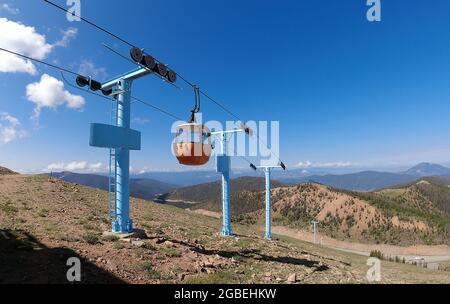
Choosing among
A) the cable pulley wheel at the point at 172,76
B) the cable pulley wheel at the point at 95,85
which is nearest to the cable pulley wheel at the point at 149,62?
the cable pulley wheel at the point at 172,76

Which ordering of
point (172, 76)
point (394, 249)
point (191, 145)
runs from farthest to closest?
point (394, 249), point (172, 76), point (191, 145)

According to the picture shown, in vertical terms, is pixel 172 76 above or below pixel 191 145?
above

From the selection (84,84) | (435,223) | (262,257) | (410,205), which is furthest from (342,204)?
(84,84)

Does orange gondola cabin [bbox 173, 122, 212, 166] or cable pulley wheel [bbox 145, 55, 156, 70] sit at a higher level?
cable pulley wheel [bbox 145, 55, 156, 70]

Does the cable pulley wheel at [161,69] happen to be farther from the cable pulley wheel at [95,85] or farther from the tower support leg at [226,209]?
the tower support leg at [226,209]

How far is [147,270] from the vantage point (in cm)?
1064

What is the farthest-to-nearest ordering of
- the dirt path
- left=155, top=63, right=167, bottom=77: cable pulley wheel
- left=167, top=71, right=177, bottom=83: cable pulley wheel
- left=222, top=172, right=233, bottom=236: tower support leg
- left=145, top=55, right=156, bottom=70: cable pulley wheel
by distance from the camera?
the dirt path → left=222, top=172, right=233, bottom=236: tower support leg → left=167, top=71, right=177, bottom=83: cable pulley wheel → left=155, top=63, right=167, bottom=77: cable pulley wheel → left=145, top=55, right=156, bottom=70: cable pulley wheel

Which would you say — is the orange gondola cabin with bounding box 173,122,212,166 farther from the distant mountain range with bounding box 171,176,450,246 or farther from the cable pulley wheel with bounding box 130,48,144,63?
the distant mountain range with bounding box 171,176,450,246

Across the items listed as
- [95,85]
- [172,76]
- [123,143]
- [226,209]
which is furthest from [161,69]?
[226,209]

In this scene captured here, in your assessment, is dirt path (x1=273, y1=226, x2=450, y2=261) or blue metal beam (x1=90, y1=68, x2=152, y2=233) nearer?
blue metal beam (x1=90, y1=68, x2=152, y2=233)

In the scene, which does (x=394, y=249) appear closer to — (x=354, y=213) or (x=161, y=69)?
(x=354, y=213)

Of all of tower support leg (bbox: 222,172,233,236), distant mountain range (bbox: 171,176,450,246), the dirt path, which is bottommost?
the dirt path

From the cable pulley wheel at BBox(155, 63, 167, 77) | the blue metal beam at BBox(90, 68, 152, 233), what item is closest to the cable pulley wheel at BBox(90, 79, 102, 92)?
the blue metal beam at BBox(90, 68, 152, 233)
